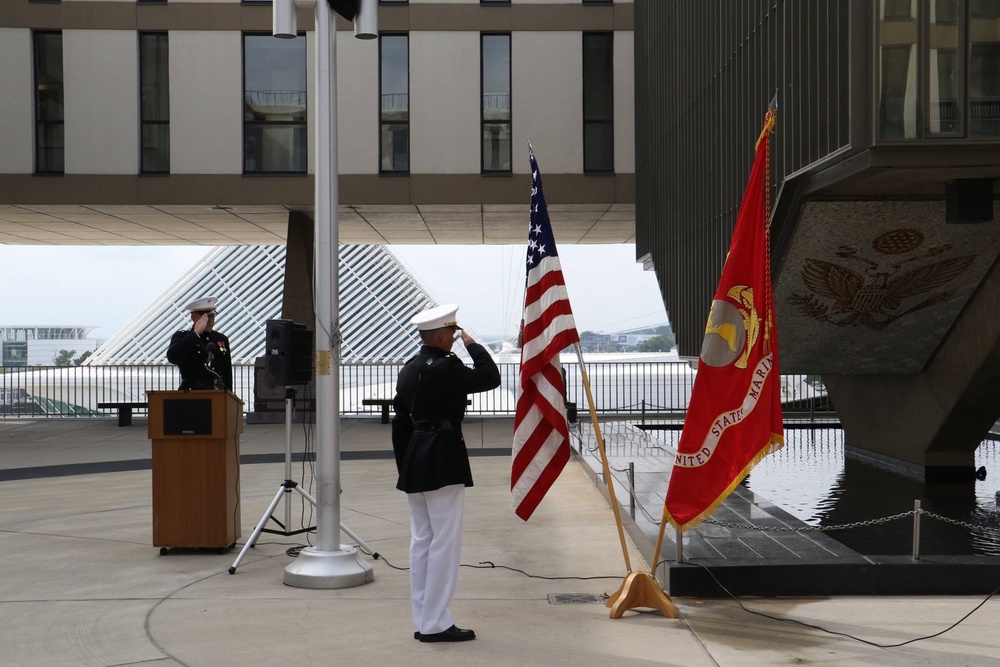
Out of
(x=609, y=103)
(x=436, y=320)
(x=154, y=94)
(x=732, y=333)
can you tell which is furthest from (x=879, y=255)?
(x=154, y=94)

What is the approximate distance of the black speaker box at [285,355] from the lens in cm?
873

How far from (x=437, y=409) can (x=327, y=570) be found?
208 cm

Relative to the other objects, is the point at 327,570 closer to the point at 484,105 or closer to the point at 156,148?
the point at 484,105

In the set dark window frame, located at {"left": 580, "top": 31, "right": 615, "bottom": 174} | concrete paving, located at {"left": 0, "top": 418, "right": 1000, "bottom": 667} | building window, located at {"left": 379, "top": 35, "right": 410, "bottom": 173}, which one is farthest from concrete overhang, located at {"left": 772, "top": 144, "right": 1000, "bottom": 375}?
building window, located at {"left": 379, "top": 35, "right": 410, "bottom": 173}

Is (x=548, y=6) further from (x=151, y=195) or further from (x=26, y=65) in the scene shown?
(x=26, y=65)

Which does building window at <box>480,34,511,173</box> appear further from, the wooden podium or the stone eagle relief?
the wooden podium

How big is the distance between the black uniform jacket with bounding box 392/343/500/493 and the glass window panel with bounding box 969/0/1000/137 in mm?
5018

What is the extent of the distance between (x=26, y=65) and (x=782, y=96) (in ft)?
59.7

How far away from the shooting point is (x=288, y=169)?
22.8m

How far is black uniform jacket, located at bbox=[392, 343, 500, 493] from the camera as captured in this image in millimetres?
6848

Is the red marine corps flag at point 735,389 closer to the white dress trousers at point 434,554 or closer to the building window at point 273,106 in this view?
the white dress trousers at point 434,554

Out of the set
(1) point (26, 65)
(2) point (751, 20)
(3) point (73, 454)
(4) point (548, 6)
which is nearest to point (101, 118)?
(1) point (26, 65)

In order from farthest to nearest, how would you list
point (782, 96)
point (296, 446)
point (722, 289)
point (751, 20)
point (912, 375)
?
1. point (296, 446)
2. point (912, 375)
3. point (751, 20)
4. point (782, 96)
5. point (722, 289)

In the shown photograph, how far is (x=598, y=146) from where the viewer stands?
75.9ft
